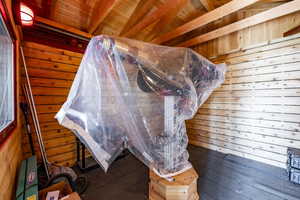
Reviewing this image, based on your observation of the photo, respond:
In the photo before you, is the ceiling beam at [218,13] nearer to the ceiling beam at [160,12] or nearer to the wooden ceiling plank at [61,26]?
the ceiling beam at [160,12]

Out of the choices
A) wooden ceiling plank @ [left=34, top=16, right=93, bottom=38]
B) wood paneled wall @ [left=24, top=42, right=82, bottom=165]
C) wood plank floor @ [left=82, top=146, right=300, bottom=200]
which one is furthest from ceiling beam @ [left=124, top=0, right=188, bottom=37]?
wood plank floor @ [left=82, top=146, right=300, bottom=200]

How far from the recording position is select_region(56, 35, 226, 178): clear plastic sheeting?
97 cm

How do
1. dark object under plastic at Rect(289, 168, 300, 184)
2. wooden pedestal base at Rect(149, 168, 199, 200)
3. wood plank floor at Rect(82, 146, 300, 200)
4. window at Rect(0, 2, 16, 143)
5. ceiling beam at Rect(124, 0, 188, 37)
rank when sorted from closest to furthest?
1. window at Rect(0, 2, 16, 143)
2. wooden pedestal base at Rect(149, 168, 199, 200)
3. wood plank floor at Rect(82, 146, 300, 200)
4. dark object under plastic at Rect(289, 168, 300, 184)
5. ceiling beam at Rect(124, 0, 188, 37)

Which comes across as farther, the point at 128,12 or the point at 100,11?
the point at 128,12

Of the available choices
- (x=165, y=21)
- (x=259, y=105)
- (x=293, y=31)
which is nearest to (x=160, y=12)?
(x=165, y=21)

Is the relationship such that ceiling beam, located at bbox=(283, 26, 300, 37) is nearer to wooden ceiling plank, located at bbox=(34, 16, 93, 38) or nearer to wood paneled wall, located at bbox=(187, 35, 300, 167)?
wood paneled wall, located at bbox=(187, 35, 300, 167)

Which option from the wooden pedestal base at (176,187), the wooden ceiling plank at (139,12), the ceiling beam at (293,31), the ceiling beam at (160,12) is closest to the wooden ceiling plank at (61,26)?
the wooden ceiling plank at (139,12)

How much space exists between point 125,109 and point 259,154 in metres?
2.88

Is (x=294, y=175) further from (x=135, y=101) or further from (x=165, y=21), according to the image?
(x=165, y=21)

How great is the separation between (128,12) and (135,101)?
2404mm

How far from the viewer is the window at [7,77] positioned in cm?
118

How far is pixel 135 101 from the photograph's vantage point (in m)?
1.16

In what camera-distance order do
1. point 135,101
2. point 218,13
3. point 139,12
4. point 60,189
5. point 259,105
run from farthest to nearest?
point 139,12 → point 259,105 → point 218,13 → point 60,189 → point 135,101

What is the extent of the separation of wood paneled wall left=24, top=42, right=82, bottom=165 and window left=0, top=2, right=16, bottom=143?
609 millimetres
